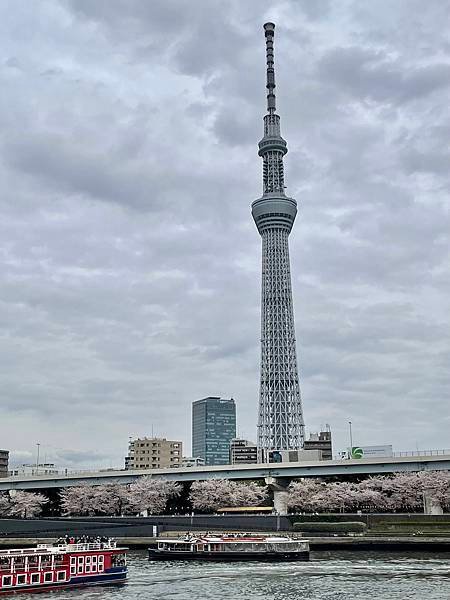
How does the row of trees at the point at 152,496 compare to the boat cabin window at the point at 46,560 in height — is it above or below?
above

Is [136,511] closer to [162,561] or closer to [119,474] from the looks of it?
[119,474]

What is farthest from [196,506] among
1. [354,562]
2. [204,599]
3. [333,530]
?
[204,599]

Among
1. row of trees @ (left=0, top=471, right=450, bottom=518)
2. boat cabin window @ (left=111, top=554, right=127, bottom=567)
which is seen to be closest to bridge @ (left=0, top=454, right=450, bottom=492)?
row of trees @ (left=0, top=471, right=450, bottom=518)

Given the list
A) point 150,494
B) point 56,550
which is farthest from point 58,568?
point 150,494

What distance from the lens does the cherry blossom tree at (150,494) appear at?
121 m

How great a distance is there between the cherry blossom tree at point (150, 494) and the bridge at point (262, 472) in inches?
66.7

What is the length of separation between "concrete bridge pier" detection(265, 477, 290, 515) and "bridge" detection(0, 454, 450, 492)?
158 mm

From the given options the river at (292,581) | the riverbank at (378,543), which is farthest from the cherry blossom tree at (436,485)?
the river at (292,581)

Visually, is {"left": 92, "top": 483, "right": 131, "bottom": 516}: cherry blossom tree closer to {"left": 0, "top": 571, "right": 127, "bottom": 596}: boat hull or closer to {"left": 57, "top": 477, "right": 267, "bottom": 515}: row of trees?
{"left": 57, "top": 477, "right": 267, "bottom": 515}: row of trees

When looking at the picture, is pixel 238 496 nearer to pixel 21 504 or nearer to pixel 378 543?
pixel 21 504

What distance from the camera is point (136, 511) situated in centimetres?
12462

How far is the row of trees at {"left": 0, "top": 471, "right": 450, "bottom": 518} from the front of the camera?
351 ft

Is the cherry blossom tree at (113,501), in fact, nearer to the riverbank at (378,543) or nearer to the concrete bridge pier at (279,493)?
the concrete bridge pier at (279,493)

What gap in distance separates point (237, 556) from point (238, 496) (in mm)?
48830
